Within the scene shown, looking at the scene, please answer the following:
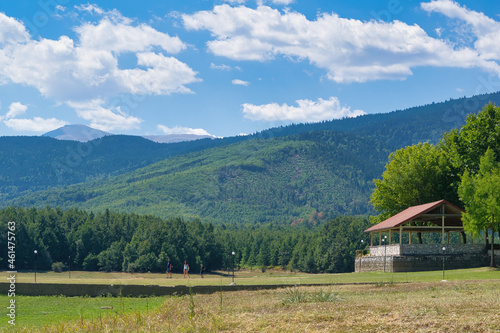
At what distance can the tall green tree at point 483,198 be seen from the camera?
133ft

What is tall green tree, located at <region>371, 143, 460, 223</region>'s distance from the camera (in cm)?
5772

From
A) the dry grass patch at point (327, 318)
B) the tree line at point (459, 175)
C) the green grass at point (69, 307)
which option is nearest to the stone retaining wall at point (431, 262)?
the tree line at point (459, 175)

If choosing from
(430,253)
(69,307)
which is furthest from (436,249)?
(69,307)

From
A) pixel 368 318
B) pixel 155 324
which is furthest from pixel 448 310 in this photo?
pixel 155 324

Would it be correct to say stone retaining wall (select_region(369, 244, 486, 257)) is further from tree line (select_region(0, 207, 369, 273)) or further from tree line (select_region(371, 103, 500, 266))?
tree line (select_region(0, 207, 369, 273))

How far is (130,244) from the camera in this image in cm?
11119

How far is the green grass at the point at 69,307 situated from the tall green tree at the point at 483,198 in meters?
26.2

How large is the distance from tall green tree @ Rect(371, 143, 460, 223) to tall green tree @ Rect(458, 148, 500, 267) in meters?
12.1

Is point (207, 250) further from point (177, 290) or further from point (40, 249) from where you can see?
point (177, 290)

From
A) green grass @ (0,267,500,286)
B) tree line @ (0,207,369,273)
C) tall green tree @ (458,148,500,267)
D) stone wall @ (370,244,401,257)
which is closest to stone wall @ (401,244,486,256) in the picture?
stone wall @ (370,244,401,257)

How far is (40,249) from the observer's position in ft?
334

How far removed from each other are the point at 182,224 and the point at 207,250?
7563 millimetres

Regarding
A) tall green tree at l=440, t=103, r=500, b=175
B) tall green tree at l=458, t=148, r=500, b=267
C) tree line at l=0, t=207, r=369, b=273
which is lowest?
tree line at l=0, t=207, r=369, b=273

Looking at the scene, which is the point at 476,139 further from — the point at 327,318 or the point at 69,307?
the point at 327,318
